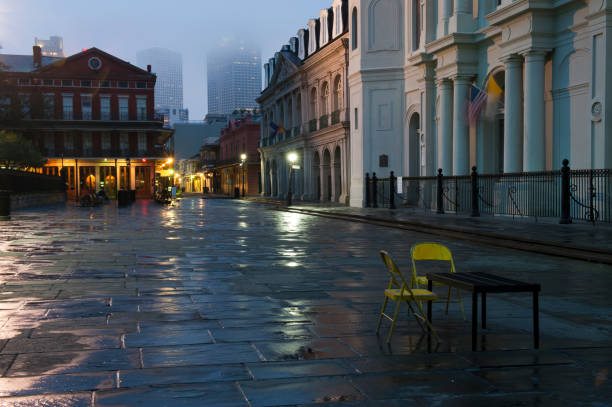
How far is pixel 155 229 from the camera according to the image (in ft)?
65.0

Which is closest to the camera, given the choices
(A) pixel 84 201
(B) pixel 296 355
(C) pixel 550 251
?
(B) pixel 296 355

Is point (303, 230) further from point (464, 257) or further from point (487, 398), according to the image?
point (487, 398)

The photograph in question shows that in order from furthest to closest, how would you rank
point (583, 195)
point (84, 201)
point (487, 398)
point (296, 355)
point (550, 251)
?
1. point (84, 201)
2. point (583, 195)
3. point (550, 251)
4. point (296, 355)
5. point (487, 398)

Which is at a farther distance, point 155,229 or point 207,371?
point 155,229

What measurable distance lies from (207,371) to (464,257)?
8708 mm

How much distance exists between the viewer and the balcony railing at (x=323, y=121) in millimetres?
45834

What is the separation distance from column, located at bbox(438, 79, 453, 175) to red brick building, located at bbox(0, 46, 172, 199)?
40673 mm

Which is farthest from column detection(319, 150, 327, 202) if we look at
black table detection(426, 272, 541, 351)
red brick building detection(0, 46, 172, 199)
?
black table detection(426, 272, 541, 351)

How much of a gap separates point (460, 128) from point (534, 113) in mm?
5545

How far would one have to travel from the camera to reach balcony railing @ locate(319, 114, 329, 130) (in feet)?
150

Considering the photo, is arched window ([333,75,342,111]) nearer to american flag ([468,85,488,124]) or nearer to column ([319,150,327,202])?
column ([319,150,327,202])

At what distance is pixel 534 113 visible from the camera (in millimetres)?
22656

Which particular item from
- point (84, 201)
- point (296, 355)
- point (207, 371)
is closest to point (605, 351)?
point (296, 355)

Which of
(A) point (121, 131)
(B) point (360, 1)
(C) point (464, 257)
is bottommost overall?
(C) point (464, 257)
